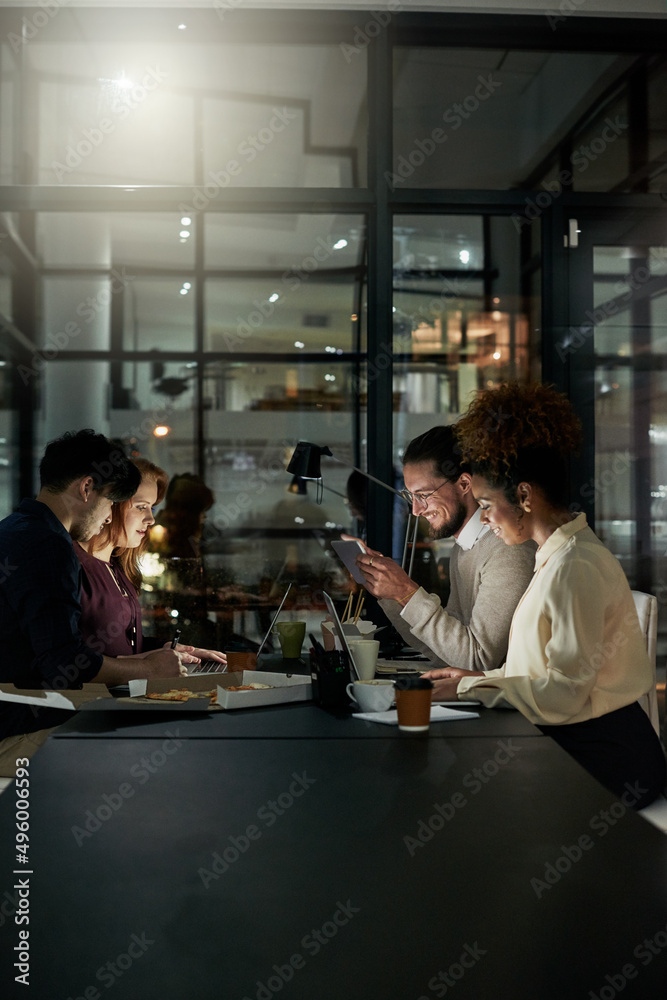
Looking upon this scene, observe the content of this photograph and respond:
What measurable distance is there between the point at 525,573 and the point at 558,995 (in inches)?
64.6

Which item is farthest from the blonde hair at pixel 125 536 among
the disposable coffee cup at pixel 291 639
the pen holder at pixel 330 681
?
the pen holder at pixel 330 681

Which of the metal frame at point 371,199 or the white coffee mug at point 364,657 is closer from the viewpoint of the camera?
the white coffee mug at point 364,657

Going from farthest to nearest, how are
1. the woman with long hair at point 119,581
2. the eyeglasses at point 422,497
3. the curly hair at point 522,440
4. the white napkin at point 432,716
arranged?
1. the eyeglasses at point 422,497
2. the woman with long hair at point 119,581
3. the curly hair at point 522,440
4. the white napkin at point 432,716

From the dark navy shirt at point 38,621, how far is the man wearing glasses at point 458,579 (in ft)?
2.87

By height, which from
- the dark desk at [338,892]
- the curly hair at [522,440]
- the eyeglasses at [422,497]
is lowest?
the dark desk at [338,892]

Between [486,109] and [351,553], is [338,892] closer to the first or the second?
[351,553]

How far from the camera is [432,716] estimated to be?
1751 millimetres

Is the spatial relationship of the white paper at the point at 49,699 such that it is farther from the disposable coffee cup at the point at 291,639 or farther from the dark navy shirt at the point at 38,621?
the disposable coffee cup at the point at 291,639

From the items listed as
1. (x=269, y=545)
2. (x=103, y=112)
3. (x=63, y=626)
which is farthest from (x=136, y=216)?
(x=63, y=626)

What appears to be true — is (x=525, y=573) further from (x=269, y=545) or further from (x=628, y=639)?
(x=269, y=545)

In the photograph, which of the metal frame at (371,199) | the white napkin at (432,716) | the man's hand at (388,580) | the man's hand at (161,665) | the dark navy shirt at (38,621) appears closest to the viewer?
the white napkin at (432,716)

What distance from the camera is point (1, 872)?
1153 millimetres

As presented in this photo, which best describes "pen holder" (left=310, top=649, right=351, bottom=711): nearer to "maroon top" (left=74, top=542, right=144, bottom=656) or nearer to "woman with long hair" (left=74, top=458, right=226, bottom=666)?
"woman with long hair" (left=74, top=458, right=226, bottom=666)

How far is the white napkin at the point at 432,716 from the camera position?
5.66 ft
